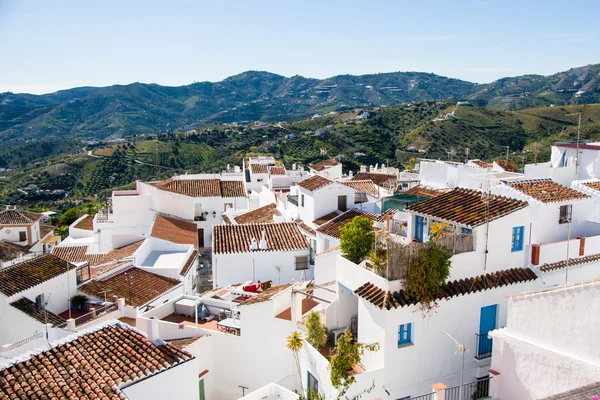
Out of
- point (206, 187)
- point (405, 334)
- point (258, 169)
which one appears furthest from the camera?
point (258, 169)

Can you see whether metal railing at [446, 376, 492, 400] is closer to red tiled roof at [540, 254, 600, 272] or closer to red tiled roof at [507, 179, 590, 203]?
red tiled roof at [540, 254, 600, 272]

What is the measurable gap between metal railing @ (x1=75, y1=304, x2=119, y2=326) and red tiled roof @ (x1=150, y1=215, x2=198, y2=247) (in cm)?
1001

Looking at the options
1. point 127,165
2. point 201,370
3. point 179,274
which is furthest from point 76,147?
point 201,370

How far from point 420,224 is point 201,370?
918 centimetres

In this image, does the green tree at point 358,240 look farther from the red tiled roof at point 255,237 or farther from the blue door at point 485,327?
the red tiled roof at point 255,237

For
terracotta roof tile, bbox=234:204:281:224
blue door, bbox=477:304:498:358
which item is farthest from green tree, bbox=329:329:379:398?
terracotta roof tile, bbox=234:204:281:224

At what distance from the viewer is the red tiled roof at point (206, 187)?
46375mm

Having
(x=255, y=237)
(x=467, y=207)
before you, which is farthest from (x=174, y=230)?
(x=467, y=207)

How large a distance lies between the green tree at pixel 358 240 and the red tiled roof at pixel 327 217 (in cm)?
1098

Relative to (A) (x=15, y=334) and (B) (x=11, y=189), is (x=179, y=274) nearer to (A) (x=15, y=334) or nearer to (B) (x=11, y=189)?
(A) (x=15, y=334)

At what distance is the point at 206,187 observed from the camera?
4762 cm

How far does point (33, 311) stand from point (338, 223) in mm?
14503

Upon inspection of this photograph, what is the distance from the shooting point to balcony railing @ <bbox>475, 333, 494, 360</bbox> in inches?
575

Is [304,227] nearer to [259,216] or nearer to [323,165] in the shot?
[259,216]
